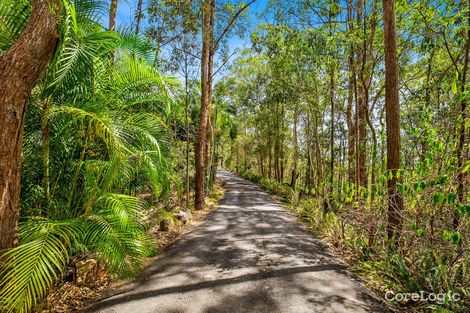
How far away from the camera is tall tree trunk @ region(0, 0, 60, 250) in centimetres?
289

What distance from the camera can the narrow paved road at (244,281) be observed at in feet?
11.5

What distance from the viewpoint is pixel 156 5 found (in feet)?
18.1

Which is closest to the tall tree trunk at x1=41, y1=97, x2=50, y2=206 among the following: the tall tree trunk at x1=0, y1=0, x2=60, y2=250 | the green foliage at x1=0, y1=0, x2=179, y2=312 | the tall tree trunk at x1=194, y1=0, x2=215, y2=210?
the green foliage at x1=0, y1=0, x2=179, y2=312

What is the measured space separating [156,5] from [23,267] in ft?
17.2

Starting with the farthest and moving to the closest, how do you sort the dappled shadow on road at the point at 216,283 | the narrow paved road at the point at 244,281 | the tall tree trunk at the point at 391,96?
1. the tall tree trunk at the point at 391,96
2. the dappled shadow on road at the point at 216,283
3. the narrow paved road at the point at 244,281

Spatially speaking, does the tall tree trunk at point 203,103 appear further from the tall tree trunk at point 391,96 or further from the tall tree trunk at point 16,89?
the tall tree trunk at point 16,89

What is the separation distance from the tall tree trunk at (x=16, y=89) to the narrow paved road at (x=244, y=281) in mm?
1654

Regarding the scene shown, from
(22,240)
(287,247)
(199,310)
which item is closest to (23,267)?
(22,240)

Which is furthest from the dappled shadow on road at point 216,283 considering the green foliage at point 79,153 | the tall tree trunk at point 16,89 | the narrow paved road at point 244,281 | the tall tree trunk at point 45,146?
the tall tree trunk at point 45,146

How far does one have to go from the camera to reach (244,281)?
13.9 feet

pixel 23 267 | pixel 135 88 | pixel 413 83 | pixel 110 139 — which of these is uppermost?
pixel 413 83

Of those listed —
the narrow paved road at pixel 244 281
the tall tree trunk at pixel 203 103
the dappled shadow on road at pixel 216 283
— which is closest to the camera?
the narrow paved road at pixel 244 281

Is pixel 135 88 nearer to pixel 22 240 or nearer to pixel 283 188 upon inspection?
pixel 22 240

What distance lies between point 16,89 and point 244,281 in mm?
4069
